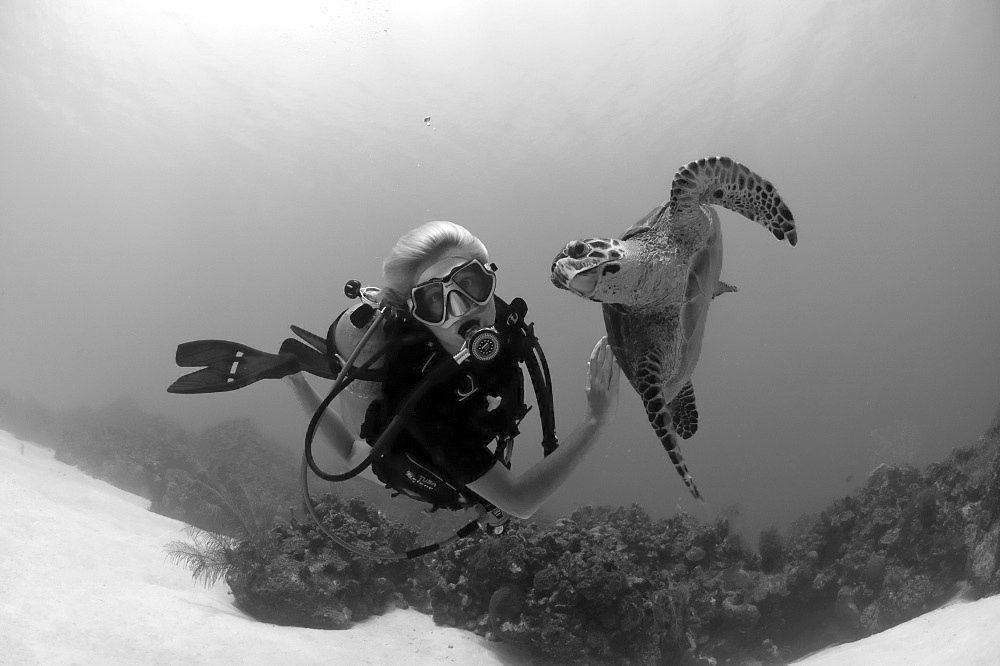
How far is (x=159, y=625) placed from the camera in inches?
193

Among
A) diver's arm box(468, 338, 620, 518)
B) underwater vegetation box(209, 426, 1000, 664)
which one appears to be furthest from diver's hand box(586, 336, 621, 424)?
underwater vegetation box(209, 426, 1000, 664)

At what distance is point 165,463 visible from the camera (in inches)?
592

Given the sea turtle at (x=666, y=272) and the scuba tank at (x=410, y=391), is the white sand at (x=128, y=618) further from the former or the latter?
the sea turtle at (x=666, y=272)

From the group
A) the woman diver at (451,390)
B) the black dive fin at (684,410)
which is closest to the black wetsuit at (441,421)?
the woman diver at (451,390)

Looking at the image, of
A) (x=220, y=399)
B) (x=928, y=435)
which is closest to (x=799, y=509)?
(x=928, y=435)

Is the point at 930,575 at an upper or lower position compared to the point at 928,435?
lower

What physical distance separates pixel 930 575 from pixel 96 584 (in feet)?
38.7

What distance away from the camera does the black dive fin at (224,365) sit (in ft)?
8.52

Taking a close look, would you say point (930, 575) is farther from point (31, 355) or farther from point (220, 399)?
point (31, 355)

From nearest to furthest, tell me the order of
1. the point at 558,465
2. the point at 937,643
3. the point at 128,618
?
the point at 558,465, the point at 128,618, the point at 937,643

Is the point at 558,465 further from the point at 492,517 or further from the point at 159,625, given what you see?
the point at 159,625

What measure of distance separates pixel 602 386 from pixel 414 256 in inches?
51.3

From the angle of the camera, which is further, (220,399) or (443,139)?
(220,399)

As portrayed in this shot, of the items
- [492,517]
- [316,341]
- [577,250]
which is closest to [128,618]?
[316,341]
